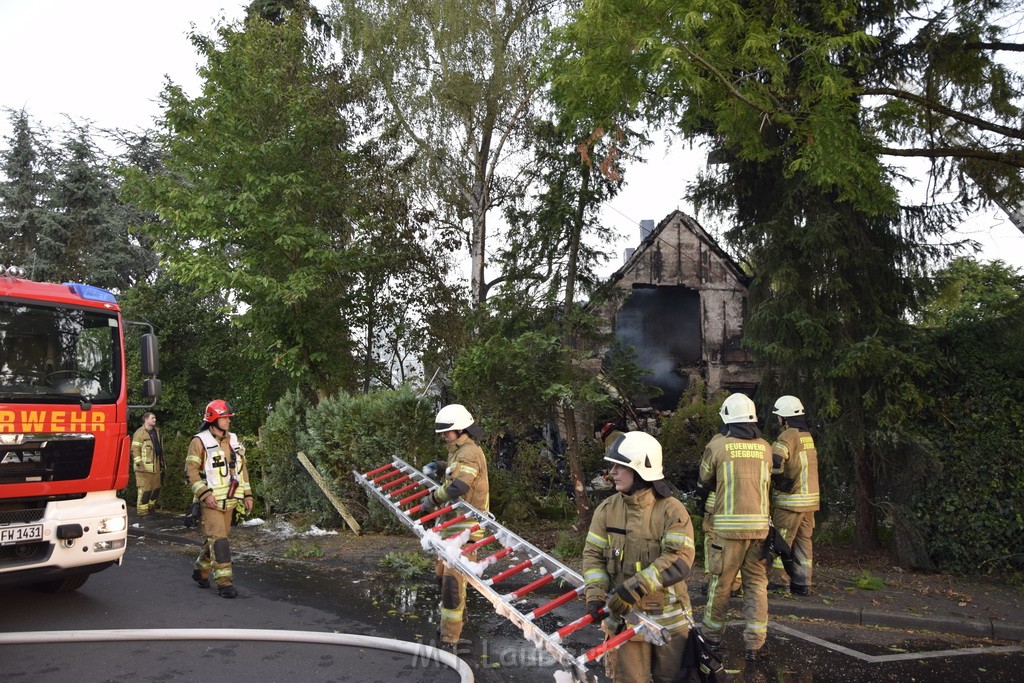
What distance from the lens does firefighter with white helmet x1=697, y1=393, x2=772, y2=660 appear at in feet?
19.9

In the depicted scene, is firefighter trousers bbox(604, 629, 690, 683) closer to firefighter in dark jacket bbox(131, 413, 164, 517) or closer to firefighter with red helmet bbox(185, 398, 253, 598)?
firefighter with red helmet bbox(185, 398, 253, 598)

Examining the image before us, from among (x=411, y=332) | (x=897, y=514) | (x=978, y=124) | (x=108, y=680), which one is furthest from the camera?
(x=411, y=332)

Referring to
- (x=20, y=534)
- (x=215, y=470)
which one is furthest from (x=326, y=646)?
(x=20, y=534)

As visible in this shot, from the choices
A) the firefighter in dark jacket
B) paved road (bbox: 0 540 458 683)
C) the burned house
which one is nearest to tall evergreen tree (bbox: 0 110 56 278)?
the firefighter in dark jacket

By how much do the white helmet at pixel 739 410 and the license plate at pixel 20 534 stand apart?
5.71 metres

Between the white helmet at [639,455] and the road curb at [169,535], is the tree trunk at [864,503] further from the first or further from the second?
the road curb at [169,535]

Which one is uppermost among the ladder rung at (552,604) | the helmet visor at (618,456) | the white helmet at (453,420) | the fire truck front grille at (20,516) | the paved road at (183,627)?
the white helmet at (453,420)

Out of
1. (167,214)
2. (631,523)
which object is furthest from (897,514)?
(167,214)

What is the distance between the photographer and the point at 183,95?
14281mm

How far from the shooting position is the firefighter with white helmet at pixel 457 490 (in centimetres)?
613

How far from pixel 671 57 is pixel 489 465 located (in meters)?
6.28

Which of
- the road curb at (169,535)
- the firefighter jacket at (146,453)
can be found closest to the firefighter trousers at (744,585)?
the road curb at (169,535)

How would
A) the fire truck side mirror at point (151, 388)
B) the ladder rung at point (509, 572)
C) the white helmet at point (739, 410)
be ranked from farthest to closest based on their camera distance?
the fire truck side mirror at point (151, 388) → the white helmet at point (739, 410) → the ladder rung at point (509, 572)

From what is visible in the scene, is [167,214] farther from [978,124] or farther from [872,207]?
[978,124]
